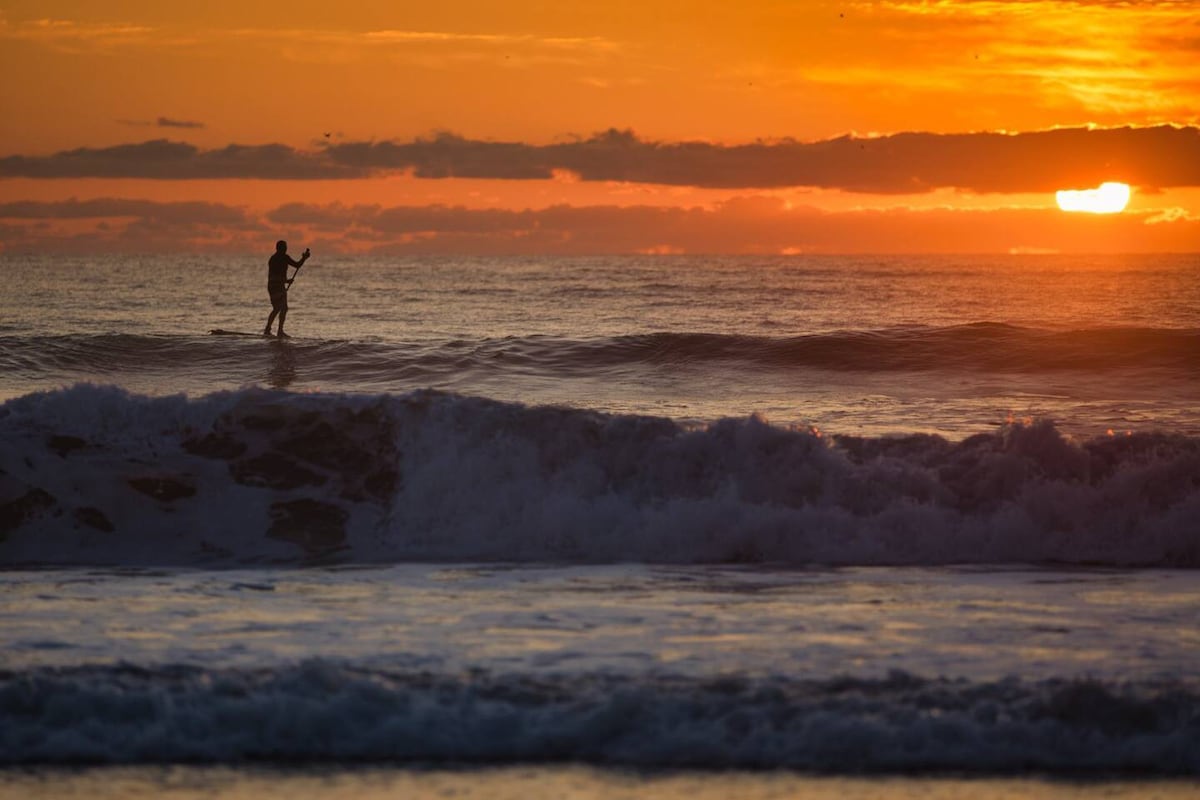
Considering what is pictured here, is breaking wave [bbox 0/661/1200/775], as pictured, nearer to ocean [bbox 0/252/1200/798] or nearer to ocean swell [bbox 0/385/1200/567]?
ocean [bbox 0/252/1200/798]

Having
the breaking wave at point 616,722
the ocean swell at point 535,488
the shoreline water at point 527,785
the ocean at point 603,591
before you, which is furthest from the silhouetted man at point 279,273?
the shoreline water at point 527,785

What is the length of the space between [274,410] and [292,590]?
156 inches

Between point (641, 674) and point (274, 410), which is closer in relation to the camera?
point (641, 674)

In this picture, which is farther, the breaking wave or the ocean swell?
the ocean swell

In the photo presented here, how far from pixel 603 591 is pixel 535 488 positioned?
2717mm

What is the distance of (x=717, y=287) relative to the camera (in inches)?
2331

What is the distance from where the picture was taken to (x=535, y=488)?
11.3 m

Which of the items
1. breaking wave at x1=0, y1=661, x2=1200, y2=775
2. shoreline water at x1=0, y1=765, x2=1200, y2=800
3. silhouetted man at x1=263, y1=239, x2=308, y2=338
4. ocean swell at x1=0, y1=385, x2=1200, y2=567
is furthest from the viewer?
silhouetted man at x1=263, y1=239, x2=308, y2=338

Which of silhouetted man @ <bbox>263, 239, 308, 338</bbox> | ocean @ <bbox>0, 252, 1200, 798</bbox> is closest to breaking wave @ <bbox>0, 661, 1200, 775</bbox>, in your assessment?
ocean @ <bbox>0, 252, 1200, 798</bbox>

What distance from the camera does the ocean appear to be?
5730 millimetres

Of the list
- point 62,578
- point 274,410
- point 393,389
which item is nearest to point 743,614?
point 62,578

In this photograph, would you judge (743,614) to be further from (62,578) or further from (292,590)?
(62,578)

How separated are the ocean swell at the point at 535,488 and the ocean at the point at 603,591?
0.03 m

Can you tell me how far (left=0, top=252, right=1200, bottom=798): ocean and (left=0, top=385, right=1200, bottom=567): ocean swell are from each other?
0.03 meters
